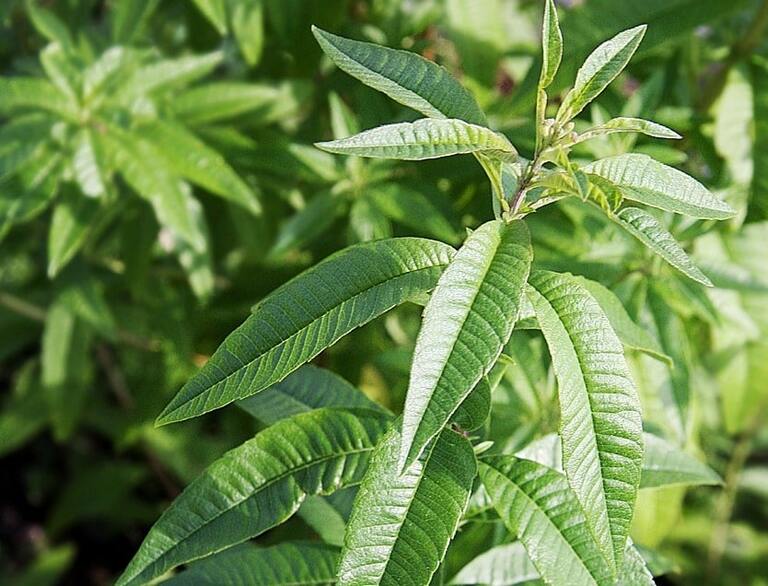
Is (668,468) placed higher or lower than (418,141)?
lower

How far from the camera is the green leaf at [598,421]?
712mm

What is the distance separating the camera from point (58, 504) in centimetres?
263

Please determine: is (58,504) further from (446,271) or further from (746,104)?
(446,271)

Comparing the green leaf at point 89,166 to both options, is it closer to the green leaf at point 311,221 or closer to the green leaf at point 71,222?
the green leaf at point 71,222

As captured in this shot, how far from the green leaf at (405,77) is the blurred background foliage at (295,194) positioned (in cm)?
38

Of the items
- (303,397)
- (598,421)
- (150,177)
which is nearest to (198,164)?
(150,177)

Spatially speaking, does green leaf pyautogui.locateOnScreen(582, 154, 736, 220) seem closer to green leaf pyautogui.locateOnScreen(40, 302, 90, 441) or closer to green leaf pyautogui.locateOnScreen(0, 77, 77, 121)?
green leaf pyautogui.locateOnScreen(0, 77, 77, 121)

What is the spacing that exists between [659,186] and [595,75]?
0.11m

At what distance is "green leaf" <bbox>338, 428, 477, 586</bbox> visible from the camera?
2.44 feet

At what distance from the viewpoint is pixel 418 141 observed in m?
0.73

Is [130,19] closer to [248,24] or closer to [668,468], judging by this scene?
[248,24]

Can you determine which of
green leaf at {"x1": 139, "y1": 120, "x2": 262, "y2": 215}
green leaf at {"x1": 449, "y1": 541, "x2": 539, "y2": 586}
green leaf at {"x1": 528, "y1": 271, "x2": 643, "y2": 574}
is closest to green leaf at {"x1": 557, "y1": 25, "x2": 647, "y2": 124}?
green leaf at {"x1": 528, "y1": 271, "x2": 643, "y2": 574}

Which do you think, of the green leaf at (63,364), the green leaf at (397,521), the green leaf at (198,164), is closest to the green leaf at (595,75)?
the green leaf at (397,521)

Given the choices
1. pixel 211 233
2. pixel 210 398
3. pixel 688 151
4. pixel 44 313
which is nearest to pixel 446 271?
pixel 210 398
